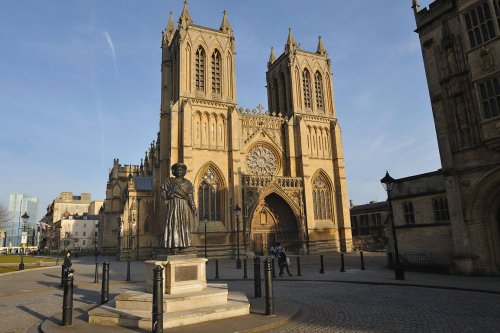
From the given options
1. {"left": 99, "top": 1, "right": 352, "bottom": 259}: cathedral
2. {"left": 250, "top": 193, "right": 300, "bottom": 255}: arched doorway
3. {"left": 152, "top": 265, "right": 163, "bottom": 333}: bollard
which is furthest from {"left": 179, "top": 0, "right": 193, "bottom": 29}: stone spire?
{"left": 152, "top": 265, "right": 163, "bottom": 333}: bollard

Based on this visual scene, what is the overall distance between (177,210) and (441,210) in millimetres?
14928

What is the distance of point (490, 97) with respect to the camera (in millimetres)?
15344

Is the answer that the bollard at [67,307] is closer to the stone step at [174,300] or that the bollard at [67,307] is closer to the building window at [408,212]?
the stone step at [174,300]

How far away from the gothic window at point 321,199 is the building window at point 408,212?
2165 cm

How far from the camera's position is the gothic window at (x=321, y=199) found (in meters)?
42.1

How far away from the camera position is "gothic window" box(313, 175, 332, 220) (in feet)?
138

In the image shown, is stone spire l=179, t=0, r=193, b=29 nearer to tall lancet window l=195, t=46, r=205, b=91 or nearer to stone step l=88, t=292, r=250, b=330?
tall lancet window l=195, t=46, r=205, b=91

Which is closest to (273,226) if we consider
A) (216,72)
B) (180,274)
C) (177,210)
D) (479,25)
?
(216,72)

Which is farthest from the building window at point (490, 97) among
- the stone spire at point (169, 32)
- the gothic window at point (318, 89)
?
the stone spire at point (169, 32)

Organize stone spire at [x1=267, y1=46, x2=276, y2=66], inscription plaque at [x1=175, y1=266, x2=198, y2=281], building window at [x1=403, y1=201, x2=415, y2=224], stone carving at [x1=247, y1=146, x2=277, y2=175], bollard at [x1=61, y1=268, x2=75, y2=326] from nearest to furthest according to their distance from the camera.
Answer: bollard at [x1=61, y1=268, x2=75, y2=326], inscription plaque at [x1=175, y1=266, x2=198, y2=281], building window at [x1=403, y1=201, x2=415, y2=224], stone carving at [x1=247, y1=146, x2=277, y2=175], stone spire at [x1=267, y1=46, x2=276, y2=66]

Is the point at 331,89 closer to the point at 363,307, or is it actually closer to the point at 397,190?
the point at 397,190

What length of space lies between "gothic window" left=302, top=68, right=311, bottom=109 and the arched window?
38.5 feet

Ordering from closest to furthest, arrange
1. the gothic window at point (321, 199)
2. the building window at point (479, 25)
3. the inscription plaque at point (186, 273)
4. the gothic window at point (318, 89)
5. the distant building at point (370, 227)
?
1. the inscription plaque at point (186, 273)
2. the building window at point (479, 25)
3. the gothic window at point (321, 199)
4. the gothic window at point (318, 89)
5. the distant building at point (370, 227)

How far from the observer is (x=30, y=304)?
36.6 feet
